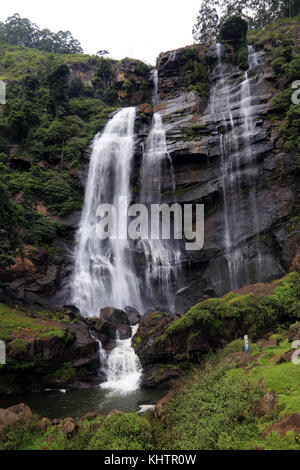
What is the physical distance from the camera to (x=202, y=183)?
2566 cm

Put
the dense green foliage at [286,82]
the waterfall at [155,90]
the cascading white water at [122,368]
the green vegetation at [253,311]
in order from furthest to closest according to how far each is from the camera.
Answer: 1. the waterfall at [155,90]
2. the dense green foliage at [286,82]
3. the cascading white water at [122,368]
4. the green vegetation at [253,311]

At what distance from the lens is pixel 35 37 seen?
84938 millimetres

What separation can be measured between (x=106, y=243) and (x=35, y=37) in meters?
85.9

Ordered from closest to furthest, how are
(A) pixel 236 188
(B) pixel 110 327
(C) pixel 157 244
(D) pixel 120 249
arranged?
(B) pixel 110 327, (A) pixel 236 188, (C) pixel 157 244, (D) pixel 120 249

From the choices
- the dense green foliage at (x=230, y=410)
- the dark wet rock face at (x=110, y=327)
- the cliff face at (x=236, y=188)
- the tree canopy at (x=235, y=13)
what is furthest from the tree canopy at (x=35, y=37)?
the dense green foliage at (x=230, y=410)

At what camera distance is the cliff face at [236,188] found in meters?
21.9

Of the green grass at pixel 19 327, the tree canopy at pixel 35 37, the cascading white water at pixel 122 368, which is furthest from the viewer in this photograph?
the tree canopy at pixel 35 37

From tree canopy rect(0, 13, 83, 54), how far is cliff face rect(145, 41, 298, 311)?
68.8 meters

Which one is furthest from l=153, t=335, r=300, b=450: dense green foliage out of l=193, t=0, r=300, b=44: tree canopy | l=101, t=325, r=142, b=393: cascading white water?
l=193, t=0, r=300, b=44: tree canopy

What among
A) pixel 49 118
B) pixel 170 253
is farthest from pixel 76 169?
pixel 170 253

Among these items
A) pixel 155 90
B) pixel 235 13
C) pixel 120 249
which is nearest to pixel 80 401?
pixel 120 249

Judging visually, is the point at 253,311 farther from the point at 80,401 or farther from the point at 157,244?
the point at 157,244

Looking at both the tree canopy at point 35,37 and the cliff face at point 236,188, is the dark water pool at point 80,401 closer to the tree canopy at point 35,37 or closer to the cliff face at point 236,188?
the cliff face at point 236,188

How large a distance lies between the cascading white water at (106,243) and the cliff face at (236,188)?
430 cm
